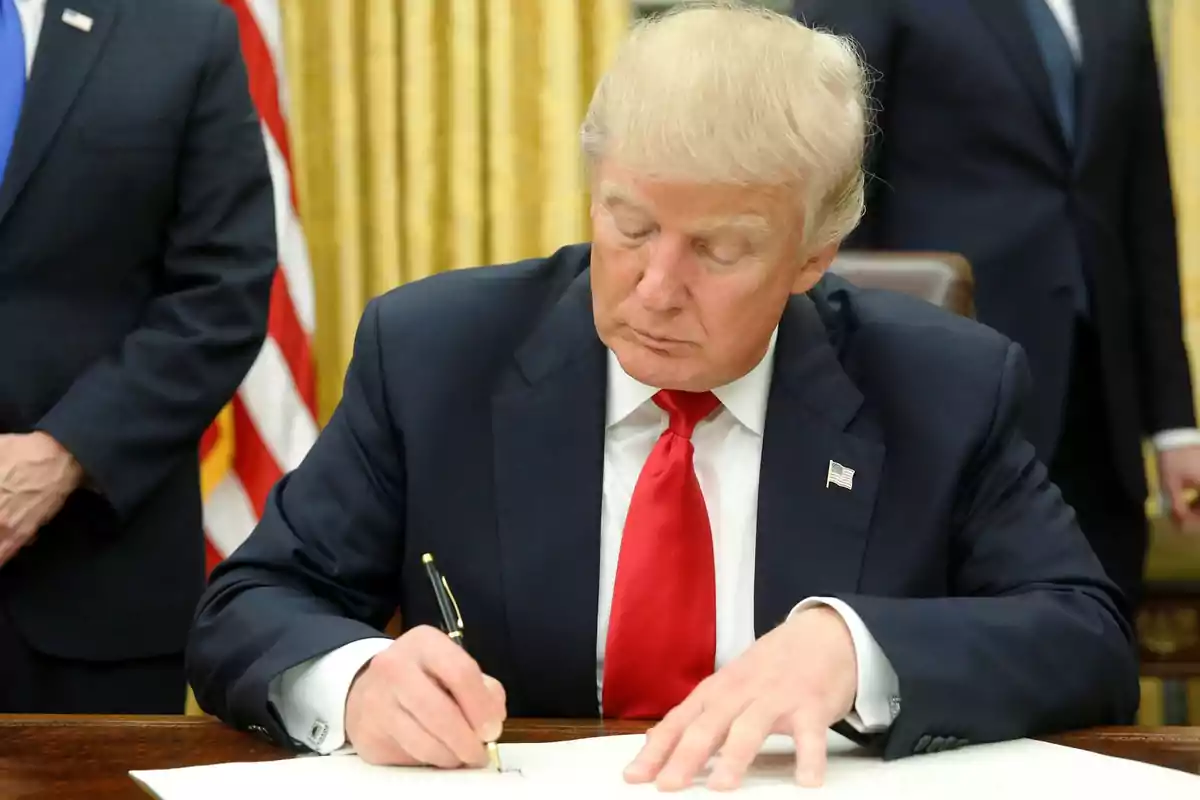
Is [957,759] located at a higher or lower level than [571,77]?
lower

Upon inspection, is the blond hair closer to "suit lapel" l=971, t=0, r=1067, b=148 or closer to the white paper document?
the white paper document

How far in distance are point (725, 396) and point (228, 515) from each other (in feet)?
6.89

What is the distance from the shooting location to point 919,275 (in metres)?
2.37

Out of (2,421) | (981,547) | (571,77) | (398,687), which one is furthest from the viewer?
(571,77)

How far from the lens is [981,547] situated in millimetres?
1912

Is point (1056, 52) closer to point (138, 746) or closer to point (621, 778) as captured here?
point (621, 778)

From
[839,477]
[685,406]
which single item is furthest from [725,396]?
[839,477]

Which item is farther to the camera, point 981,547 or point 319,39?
point 319,39

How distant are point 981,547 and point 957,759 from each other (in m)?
0.40

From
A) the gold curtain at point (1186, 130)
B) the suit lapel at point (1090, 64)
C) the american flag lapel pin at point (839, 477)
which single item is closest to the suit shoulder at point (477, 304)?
the american flag lapel pin at point (839, 477)

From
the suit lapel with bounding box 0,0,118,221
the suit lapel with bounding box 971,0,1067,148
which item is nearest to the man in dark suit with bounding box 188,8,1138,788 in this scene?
the suit lapel with bounding box 0,0,118,221

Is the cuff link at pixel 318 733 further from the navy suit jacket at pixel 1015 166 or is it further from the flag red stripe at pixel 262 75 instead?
the flag red stripe at pixel 262 75

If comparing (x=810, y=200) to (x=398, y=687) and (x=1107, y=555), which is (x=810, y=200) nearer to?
(x=398, y=687)

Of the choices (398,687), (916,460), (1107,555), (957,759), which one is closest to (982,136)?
(1107,555)
